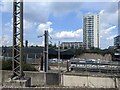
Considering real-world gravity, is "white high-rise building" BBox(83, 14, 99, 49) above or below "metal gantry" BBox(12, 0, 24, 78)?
above

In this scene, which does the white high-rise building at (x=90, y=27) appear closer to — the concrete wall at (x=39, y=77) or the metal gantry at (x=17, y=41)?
the concrete wall at (x=39, y=77)

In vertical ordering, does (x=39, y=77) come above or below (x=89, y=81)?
above

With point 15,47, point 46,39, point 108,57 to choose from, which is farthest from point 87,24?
point 15,47

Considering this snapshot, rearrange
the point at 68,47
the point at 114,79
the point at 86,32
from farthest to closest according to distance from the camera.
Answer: the point at 68,47
the point at 86,32
the point at 114,79

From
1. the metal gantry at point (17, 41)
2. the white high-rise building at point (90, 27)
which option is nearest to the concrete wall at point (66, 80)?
the metal gantry at point (17, 41)

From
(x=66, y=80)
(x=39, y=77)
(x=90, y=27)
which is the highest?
(x=90, y=27)

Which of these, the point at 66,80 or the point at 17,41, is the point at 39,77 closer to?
the point at 66,80

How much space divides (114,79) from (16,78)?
8678mm

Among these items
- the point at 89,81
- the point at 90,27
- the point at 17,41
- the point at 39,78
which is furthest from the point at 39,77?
the point at 90,27

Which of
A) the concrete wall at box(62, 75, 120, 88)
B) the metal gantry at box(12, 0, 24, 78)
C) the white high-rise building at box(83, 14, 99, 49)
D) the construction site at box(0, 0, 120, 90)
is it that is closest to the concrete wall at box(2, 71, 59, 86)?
the construction site at box(0, 0, 120, 90)

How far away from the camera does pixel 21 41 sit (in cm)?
1331

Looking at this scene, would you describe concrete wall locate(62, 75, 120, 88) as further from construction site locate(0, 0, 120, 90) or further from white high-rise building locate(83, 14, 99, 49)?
white high-rise building locate(83, 14, 99, 49)

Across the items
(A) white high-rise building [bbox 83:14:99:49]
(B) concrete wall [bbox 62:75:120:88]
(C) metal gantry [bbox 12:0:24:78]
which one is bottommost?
(B) concrete wall [bbox 62:75:120:88]

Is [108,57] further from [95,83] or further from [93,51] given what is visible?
[95,83]
